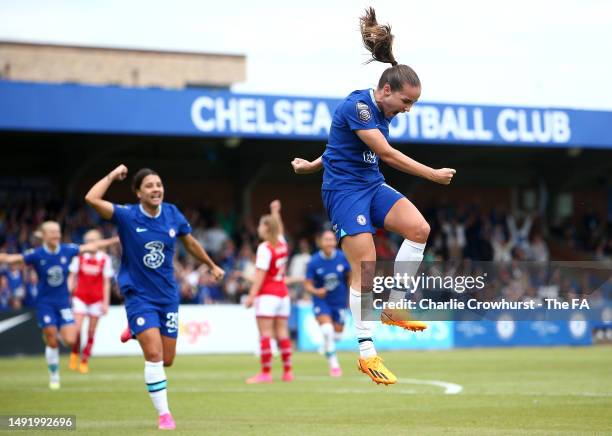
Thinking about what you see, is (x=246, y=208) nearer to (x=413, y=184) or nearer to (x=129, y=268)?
(x=413, y=184)

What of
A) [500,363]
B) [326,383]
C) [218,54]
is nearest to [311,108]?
[500,363]

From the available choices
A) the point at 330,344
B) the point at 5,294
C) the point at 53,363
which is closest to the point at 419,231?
the point at 53,363

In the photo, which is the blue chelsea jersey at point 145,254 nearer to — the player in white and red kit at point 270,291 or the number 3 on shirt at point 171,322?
the number 3 on shirt at point 171,322

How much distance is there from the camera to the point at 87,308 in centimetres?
2117

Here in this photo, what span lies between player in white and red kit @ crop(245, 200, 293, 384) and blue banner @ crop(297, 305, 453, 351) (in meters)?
9.28

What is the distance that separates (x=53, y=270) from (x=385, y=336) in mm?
12353

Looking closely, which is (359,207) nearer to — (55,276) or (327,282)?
(55,276)

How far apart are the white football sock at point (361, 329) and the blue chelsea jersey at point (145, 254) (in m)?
2.43

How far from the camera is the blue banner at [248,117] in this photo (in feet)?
86.2

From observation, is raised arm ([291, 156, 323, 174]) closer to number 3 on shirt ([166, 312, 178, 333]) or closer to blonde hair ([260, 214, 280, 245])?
number 3 on shirt ([166, 312, 178, 333])

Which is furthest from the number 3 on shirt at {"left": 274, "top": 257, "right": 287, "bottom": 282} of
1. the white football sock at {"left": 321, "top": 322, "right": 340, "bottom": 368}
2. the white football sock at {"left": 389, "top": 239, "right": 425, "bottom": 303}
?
the white football sock at {"left": 389, "top": 239, "right": 425, "bottom": 303}

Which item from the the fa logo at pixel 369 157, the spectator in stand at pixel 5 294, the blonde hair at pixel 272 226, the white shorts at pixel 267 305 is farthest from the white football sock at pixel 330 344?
the the fa logo at pixel 369 157

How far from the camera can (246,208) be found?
116 ft

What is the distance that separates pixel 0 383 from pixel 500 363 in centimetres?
949
